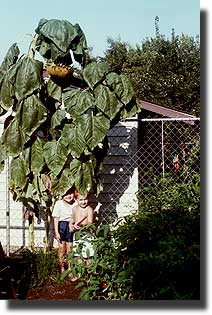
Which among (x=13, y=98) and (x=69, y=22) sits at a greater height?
(x=69, y=22)

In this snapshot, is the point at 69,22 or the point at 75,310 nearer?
the point at 75,310

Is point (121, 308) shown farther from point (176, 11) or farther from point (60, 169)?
point (176, 11)

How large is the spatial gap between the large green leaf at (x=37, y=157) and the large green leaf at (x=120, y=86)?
69cm

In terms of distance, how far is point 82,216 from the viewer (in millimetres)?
4426

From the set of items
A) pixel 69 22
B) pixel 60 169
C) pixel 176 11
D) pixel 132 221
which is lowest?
pixel 132 221

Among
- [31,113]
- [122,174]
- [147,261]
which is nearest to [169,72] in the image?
[122,174]

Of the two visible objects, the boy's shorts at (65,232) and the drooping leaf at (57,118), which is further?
the boy's shorts at (65,232)

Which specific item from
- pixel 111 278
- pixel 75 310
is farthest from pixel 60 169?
pixel 75 310

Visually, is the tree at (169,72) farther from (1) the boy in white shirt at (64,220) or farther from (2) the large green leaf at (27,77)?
(2) the large green leaf at (27,77)

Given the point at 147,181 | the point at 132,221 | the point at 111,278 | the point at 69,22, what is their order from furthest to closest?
the point at 147,181 → the point at 69,22 → the point at 132,221 → the point at 111,278

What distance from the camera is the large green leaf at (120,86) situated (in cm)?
429

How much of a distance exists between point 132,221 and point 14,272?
4.18 ft

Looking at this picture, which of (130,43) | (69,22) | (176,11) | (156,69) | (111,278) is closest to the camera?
(111,278)

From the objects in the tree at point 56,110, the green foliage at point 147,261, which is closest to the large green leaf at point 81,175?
the tree at point 56,110
